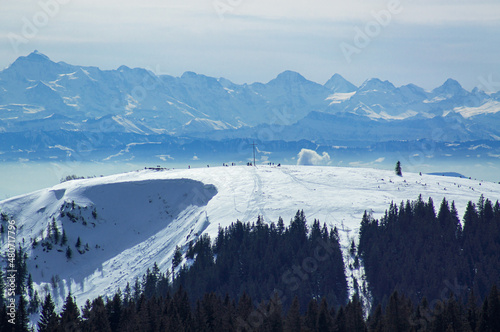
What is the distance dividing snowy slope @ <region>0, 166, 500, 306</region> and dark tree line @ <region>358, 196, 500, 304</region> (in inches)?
338

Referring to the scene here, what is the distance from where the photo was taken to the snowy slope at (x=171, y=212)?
514 feet

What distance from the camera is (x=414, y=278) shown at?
116500 millimetres

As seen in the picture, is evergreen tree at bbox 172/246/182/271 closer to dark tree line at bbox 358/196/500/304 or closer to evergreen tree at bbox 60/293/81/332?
dark tree line at bbox 358/196/500/304

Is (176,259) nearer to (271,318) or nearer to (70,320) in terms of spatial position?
(70,320)

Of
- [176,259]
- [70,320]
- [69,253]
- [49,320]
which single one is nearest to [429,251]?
[176,259]

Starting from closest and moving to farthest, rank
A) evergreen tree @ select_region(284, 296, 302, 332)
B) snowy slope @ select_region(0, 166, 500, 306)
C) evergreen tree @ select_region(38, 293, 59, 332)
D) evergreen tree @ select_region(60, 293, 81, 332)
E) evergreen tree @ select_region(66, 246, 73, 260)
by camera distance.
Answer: evergreen tree @ select_region(284, 296, 302, 332)
evergreen tree @ select_region(38, 293, 59, 332)
evergreen tree @ select_region(60, 293, 81, 332)
snowy slope @ select_region(0, 166, 500, 306)
evergreen tree @ select_region(66, 246, 73, 260)

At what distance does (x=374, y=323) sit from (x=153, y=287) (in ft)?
221

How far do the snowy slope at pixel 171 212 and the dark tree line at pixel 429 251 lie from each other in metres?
8.59

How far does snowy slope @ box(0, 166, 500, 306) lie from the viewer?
156625 mm

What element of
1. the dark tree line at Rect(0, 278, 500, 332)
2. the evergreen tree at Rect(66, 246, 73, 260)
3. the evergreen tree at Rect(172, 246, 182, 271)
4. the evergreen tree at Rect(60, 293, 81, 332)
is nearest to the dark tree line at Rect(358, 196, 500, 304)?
the dark tree line at Rect(0, 278, 500, 332)

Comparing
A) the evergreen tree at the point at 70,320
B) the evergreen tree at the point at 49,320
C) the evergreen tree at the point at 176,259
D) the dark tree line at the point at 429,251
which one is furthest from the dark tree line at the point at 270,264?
the evergreen tree at the point at 70,320

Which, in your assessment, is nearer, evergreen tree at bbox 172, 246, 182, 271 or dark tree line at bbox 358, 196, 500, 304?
dark tree line at bbox 358, 196, 500, 304

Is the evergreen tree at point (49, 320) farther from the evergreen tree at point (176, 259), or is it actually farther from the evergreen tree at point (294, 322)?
the evergreen tree at point (176, 259)

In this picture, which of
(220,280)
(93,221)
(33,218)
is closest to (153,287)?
(220,280)
